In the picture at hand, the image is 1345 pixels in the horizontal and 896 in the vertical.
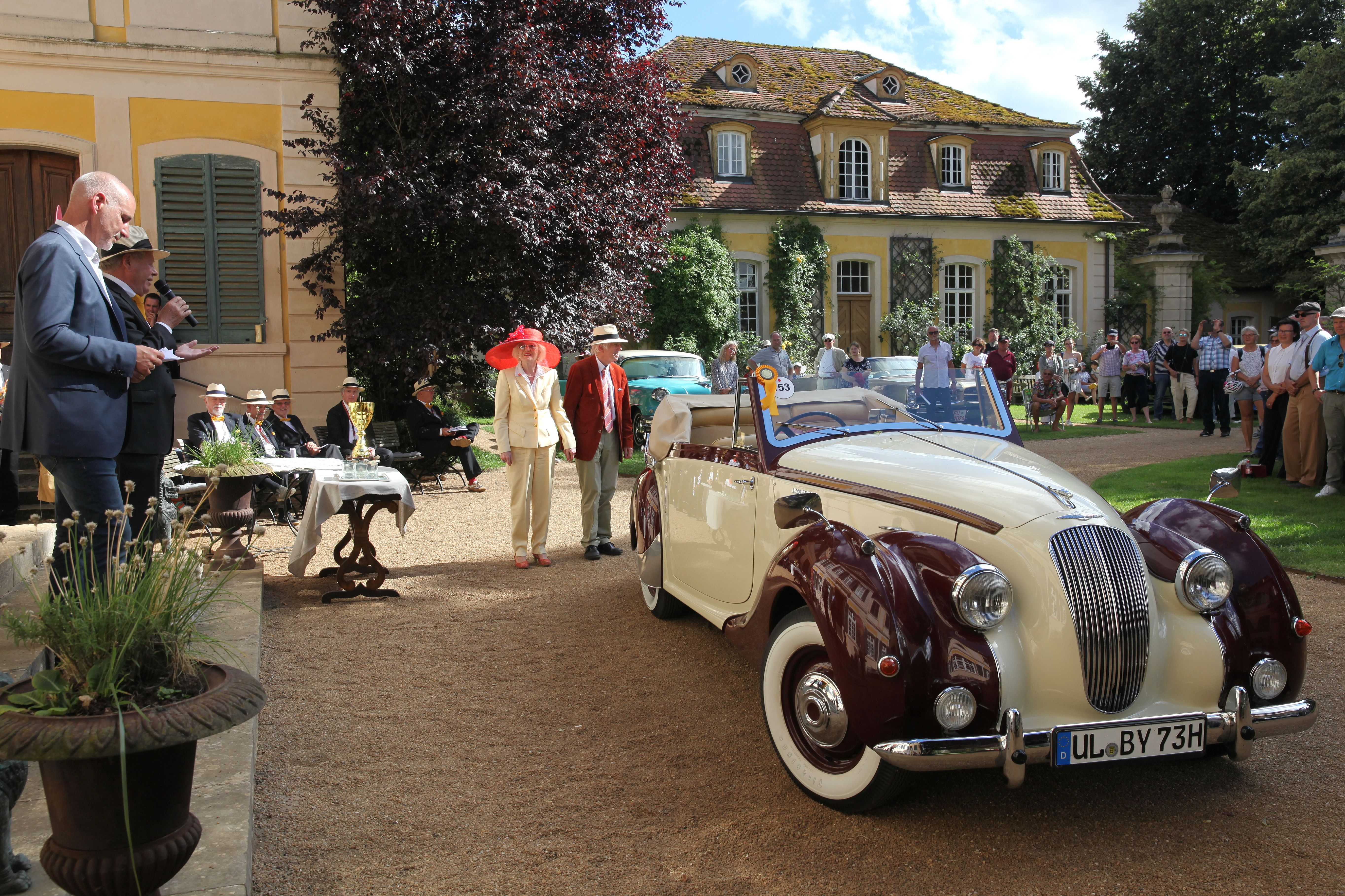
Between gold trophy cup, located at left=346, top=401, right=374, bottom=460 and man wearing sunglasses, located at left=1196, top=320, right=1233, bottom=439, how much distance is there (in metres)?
14.3

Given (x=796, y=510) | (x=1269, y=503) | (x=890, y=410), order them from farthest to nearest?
(x=1269, y=503) → (x=890, y=410) → (x=796, y=510)

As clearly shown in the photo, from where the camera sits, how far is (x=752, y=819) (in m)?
3.39

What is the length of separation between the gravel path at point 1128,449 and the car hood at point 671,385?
5528 mm

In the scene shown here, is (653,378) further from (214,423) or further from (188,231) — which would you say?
(214,423)

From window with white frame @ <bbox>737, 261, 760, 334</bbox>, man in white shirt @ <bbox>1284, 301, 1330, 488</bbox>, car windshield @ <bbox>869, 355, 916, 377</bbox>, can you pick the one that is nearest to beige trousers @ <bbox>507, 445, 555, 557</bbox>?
man in white shirt @ <bbox>1284, 301, 1330, 488</bbox>

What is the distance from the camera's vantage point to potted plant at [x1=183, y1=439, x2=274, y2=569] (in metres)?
6.88

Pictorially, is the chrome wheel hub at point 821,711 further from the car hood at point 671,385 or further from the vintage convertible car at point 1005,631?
the car hood at point 671,385

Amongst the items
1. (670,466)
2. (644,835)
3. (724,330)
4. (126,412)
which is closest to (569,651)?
(670,466)

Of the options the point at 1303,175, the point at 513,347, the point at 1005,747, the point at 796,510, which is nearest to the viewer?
the point at 1005,747

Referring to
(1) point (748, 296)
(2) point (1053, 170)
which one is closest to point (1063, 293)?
(2) point (1053, 170)

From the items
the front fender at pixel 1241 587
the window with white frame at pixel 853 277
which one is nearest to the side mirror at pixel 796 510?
the front fender at pixel 1241 587

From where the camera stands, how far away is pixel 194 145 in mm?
11055

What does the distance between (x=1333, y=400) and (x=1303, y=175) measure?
23.2 meters

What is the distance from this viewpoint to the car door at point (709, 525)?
4.66m
